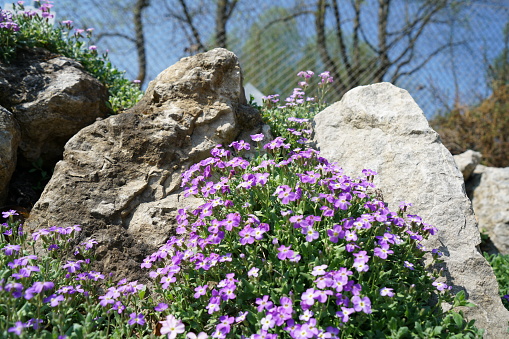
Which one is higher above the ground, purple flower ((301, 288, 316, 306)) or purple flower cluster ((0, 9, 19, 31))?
purple flower cluster ((0, 9, 19, 31))

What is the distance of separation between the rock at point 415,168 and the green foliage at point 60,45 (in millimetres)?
2536

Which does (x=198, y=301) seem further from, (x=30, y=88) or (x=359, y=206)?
(x=30, y=88)

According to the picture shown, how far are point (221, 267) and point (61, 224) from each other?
1.39 metres

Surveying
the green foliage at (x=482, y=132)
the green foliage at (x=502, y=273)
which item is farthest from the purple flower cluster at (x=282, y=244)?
the green foliage at (x=482, y=132)

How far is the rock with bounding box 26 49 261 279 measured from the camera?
3.51m

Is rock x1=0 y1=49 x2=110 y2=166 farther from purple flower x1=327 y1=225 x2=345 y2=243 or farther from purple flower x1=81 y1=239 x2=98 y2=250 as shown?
purple flower x1=327 y1=225 x2=345 y2=243

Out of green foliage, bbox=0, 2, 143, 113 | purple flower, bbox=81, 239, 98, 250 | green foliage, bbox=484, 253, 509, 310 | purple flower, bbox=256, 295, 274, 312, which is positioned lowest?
green foliage, bbox=484, 253, 509, 310

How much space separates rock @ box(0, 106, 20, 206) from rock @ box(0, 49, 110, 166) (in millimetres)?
339

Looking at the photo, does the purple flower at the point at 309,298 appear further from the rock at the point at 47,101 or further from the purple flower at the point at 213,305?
the rock at the point at 47,101

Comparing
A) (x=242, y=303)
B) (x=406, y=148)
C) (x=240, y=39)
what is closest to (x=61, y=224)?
(x=242, y=303)

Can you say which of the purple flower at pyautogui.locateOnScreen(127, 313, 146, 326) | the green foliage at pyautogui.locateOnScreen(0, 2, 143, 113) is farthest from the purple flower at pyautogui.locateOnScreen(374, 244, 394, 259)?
the green foliage at pyautogui.locateOnScreen(0, 2, 143, 113)

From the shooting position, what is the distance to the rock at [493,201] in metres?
5.79

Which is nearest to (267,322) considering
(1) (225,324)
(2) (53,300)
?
(1) (225,324)

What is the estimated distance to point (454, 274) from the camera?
333cm
